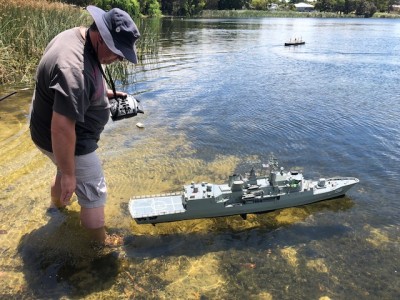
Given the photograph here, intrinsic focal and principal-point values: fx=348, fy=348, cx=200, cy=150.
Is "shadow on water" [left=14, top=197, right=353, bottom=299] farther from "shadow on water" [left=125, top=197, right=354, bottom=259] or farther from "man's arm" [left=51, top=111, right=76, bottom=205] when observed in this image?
"man's arm" [left=51, top=111, right=76, bottom=205]

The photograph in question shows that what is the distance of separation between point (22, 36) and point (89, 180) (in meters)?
15.6

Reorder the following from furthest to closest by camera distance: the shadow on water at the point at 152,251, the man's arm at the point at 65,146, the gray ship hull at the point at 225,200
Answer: the gray ship hull at the point at 225,200
the shadow on water at the point at 152,251
the man's arm at the point at 65,146

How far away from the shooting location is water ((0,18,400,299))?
6.22 metres

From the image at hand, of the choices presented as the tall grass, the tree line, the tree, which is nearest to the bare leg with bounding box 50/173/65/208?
the tall grass

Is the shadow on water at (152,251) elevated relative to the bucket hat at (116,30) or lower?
lower

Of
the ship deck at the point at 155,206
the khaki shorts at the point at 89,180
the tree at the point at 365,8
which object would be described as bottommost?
the ship deck at the point at 155,206

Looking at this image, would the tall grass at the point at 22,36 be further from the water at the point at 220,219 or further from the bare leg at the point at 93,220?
the bare leg at the point at 93,220

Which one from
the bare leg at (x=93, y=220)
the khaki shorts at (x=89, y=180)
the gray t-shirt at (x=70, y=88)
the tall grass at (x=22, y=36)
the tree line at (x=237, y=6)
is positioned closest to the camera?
the gray t-shirt at (x=70, y=88)

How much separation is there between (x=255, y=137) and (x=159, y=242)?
7416 mm

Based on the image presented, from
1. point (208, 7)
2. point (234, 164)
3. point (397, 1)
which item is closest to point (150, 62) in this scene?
point (234, 164)

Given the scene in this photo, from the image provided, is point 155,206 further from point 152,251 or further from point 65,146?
point 65,146

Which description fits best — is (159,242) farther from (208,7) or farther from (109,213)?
(208,7)

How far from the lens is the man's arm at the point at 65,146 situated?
4270mm

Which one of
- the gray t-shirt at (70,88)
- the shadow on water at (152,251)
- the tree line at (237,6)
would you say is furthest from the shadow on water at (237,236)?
the tree line at (237,6)
